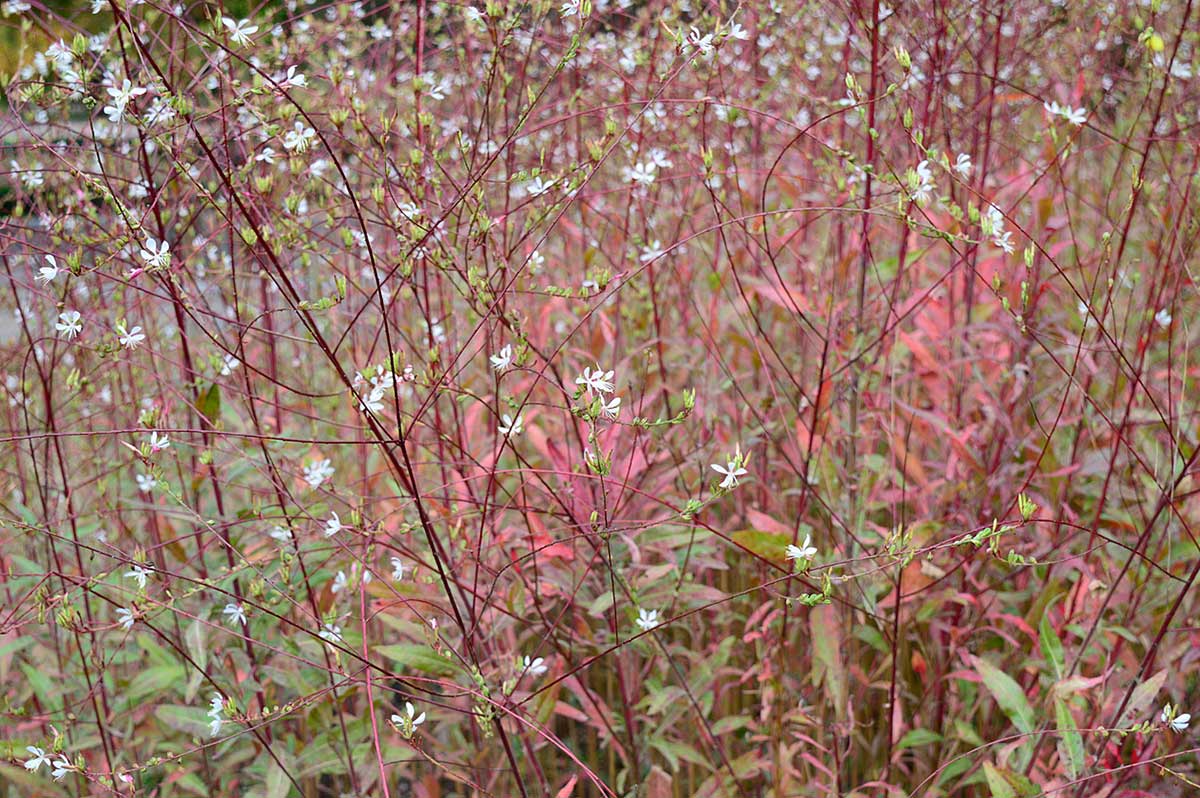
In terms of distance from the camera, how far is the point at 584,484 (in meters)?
1.80

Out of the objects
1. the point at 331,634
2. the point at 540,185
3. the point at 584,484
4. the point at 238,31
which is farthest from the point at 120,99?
the point at 584,484

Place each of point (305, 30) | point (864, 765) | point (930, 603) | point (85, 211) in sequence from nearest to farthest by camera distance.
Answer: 1. point (85, 211)
2. point (930, 603)
3. point (864, 765)
4. point (305, 30)

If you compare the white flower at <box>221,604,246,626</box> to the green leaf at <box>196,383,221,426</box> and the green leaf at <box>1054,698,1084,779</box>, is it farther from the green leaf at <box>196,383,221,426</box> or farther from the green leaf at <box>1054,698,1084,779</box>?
the green leaf at <box>1054,698,1084,779</box>

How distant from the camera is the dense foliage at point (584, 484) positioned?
151 cm

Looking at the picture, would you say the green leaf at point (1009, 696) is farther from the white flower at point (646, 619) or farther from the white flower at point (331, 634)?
the white flower at point (331, 634)

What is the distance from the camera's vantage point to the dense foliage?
4.97ft

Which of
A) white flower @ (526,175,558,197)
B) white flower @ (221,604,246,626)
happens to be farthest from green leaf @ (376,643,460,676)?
white flower @ (526,175,558,197)

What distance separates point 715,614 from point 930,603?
48 centimetres

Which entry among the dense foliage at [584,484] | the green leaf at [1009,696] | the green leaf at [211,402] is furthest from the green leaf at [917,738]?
the green leaf at [211,402]

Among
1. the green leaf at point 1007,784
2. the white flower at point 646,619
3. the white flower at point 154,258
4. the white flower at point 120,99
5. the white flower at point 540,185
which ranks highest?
the white flower at point 120,99

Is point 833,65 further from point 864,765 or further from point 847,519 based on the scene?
point 864,765

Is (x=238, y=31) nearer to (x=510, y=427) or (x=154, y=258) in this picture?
(x=154, y=258)

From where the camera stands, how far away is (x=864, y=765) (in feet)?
6.89

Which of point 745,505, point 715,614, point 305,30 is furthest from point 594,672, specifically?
point 305,30
